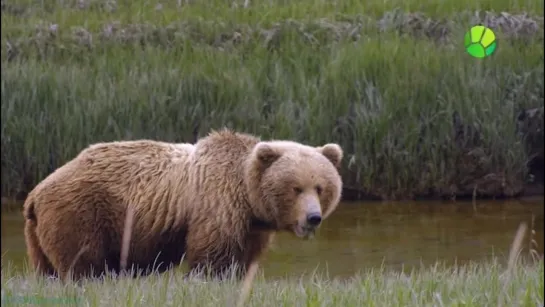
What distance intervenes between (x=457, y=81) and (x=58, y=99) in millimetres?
2762

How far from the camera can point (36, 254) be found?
5898mm

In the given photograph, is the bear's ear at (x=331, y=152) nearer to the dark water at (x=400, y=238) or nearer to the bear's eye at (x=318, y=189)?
the bear's eye at (x=318, y=189)

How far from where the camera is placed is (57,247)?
18.7 feet

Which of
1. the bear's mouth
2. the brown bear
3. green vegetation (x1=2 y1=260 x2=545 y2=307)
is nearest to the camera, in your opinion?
green vegetation (x1=2 y1=260 x2=545 y2=307)

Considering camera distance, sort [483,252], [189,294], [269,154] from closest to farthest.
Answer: [189,294]
[269,154]
[483,252]

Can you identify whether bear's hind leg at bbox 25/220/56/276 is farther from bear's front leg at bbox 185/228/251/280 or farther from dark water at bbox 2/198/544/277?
bear's front leg at bbox 185/228/251/280

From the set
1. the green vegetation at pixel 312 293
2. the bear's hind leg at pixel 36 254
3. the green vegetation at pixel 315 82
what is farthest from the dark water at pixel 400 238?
the green vegetation at pixel 312 293

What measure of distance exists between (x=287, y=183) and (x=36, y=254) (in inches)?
57.8

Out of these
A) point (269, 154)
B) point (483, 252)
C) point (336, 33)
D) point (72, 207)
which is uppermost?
point (336, 33)

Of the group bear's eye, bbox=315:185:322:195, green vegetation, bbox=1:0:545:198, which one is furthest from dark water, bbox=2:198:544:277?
bear's eye, bbox=315:185:322:195

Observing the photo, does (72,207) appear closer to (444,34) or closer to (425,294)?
(425,294)

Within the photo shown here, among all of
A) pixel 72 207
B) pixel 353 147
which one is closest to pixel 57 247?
pixel 72 207

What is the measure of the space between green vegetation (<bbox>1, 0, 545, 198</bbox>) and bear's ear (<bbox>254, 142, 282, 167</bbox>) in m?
1.52

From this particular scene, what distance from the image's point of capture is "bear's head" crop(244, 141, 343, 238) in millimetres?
5465
